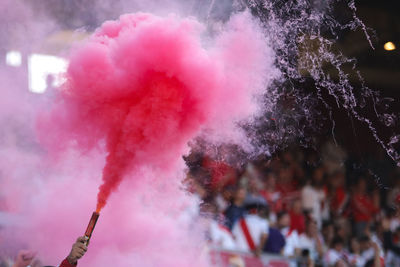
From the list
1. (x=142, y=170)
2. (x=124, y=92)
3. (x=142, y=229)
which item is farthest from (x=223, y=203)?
(x=124, y=92)

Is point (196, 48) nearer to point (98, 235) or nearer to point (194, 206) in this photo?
point (194, 206)

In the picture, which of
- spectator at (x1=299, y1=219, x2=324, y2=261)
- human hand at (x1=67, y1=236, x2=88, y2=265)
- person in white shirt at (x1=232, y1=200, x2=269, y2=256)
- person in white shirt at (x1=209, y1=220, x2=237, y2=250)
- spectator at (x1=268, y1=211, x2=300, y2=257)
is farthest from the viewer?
spectator at (x1=299, y1=219, x2=324, y2=261)

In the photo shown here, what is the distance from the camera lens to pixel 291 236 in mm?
5055

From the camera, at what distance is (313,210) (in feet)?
17.9

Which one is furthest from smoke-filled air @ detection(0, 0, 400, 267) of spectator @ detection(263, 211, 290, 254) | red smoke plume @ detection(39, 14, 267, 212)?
spectator @ detection(263, 211, 290, 254)

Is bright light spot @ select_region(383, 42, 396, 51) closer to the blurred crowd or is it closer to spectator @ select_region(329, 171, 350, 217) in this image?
the blurred crowd

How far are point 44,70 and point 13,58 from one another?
532 millimetres

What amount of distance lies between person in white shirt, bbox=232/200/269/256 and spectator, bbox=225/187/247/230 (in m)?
0.05

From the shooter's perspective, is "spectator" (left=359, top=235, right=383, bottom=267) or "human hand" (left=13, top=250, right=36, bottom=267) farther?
"spectator" (left=359, top=235, right=383, bottom=267)

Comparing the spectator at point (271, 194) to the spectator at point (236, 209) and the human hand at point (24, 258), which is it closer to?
the spectator at point (236, 209)

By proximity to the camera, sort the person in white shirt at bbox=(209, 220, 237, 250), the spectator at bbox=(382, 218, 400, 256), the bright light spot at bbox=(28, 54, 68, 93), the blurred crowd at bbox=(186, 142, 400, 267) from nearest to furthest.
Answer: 1. the bright light spot at bbox=(28, 54, 68, 93)
2. the person in white shirt at bbox=(209, 220, 237, 250)
3. the blurred crowd at bbox=(186, 142, 400, 267)
4. the spectator at bbox=(382, 218, 400, 256)

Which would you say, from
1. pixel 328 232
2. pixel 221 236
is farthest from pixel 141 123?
pixel 328 232

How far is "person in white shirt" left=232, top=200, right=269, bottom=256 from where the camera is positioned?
464 centimetres

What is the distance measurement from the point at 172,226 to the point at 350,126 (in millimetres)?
1668
